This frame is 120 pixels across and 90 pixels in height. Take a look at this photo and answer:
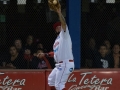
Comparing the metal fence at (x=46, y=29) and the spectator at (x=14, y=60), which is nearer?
the spectator at (x=14, y=60)

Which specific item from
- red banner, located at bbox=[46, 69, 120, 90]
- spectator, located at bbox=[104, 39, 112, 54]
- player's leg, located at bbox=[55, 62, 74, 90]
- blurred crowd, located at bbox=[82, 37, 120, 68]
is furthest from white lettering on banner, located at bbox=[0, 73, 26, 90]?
spectator, located at bbox=[104, 39, 112, 54]

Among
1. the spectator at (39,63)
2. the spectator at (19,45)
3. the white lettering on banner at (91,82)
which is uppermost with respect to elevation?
the spectator at (19,45)

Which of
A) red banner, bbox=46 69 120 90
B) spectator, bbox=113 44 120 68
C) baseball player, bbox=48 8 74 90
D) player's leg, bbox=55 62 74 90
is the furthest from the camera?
spectator, bbox=113 44 120 68

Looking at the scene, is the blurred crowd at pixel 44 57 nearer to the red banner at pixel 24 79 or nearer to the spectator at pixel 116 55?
the spectator at pixel 116 55

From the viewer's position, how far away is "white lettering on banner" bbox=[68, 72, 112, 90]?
31.4 feet

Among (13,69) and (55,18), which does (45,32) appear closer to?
(55,18)

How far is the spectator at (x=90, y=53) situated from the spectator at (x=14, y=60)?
153cm

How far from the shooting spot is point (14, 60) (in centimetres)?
983

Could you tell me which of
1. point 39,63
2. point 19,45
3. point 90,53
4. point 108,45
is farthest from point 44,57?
point 108,45

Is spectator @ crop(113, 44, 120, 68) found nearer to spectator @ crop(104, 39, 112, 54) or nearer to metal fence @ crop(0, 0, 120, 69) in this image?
metal fence @ crop(0, 0, 120, 69)

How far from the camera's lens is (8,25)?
9945mm

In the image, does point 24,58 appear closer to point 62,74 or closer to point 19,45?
point 19,45

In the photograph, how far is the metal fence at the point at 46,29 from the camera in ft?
32.4

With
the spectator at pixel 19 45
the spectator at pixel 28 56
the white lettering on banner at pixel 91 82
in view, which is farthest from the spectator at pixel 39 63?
the white lettering on banner at pixel 91 82
